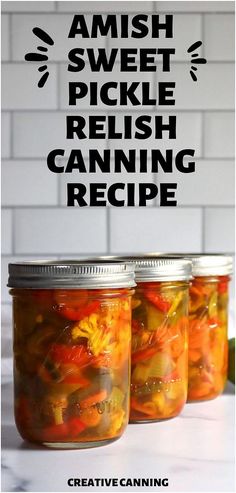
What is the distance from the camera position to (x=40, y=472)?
905mm

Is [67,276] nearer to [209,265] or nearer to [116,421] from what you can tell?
[116,421]

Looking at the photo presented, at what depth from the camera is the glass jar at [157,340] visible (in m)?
1.07

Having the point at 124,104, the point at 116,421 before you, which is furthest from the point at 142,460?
the point at 124,104

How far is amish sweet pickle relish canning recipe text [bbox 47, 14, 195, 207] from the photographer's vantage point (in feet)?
5.16

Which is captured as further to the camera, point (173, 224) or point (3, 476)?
point (173, 224)

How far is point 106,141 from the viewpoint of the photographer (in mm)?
1667

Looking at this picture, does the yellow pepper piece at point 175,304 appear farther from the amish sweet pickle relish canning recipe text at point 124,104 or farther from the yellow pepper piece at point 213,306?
the amish sweet pickle relish canning recipe text at point 124,104

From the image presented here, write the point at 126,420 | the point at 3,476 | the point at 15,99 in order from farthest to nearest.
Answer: the point at 15,99 → the point at 126,420 → the point at 3,476

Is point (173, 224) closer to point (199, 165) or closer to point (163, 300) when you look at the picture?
point (199, 165)

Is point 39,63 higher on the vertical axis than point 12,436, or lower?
higher

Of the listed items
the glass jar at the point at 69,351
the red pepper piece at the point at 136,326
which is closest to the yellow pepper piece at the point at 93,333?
the glass jar at the point at 69,351

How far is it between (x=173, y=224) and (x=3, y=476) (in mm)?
845

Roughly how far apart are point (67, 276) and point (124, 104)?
74 cm

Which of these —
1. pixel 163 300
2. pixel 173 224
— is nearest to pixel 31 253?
pixel 173 224
